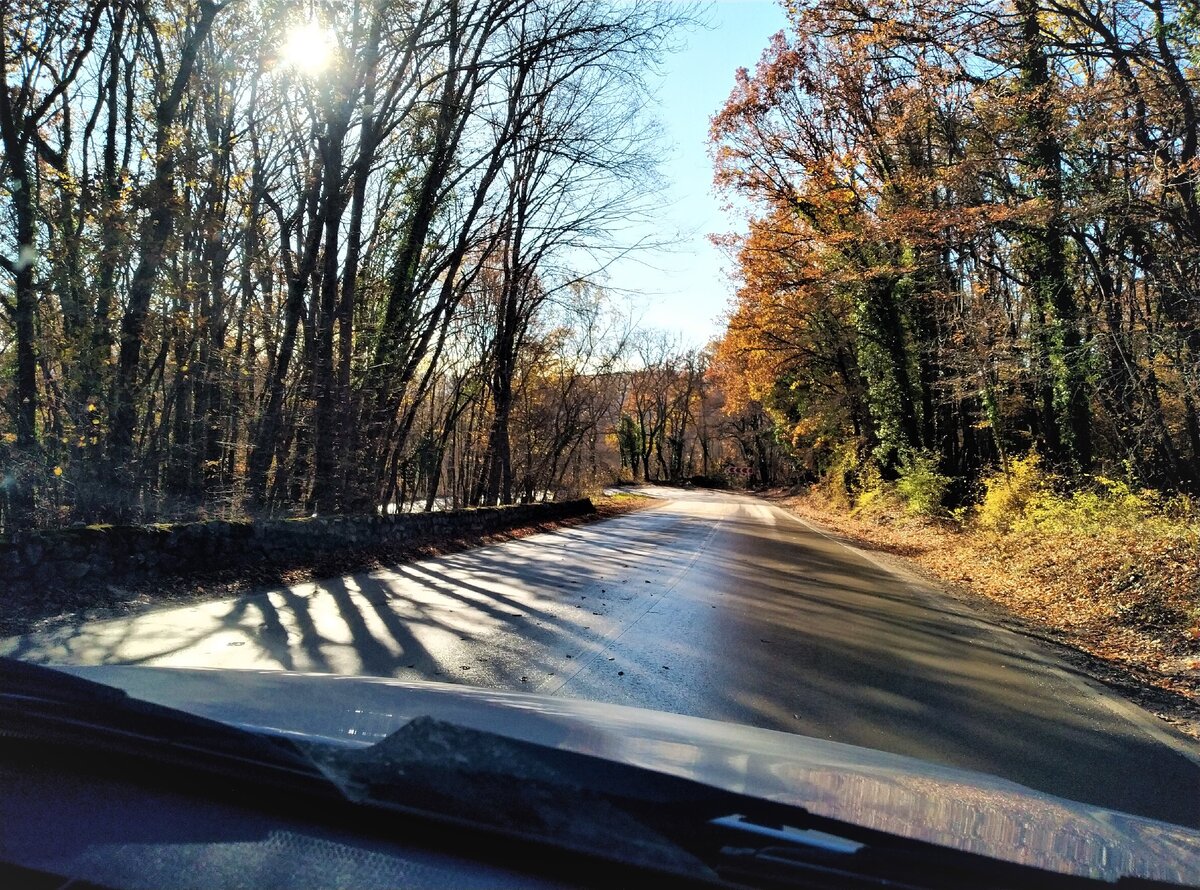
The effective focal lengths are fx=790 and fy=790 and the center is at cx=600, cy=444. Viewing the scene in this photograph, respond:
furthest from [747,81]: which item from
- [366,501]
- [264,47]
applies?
[366,501]

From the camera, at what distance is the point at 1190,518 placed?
1176cm

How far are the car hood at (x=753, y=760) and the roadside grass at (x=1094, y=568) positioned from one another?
15.1 ft

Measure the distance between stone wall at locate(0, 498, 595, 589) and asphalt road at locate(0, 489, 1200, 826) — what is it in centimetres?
105

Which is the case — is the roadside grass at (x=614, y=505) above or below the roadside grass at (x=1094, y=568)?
below

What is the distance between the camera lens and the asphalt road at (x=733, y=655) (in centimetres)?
503

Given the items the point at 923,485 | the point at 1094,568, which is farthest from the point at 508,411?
the point at 1094,568

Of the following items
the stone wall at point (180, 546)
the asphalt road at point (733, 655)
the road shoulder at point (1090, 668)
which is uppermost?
the stone wall at point (180, 546)

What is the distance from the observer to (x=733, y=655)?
23.6ft

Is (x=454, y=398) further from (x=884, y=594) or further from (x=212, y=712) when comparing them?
(x=212, y=712)

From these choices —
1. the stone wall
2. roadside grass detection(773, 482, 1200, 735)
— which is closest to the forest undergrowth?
roadside grass detection(773, 482, 1200, 735)

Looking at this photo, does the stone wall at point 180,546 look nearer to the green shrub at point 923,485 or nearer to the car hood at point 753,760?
the car hood at point 753,760

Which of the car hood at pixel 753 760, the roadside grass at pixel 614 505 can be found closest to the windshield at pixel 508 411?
the car hood at pixel 753 760

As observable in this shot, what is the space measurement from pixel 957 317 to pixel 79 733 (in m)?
19.0

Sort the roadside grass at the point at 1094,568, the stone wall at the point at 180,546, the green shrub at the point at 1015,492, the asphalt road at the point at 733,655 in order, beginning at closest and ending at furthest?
the asphalt road at the point at 733,655 < the stone wall at the point at 180,546 < the roadside grass at the point at 1094,568 < the green shrub at the point at 1015,492
